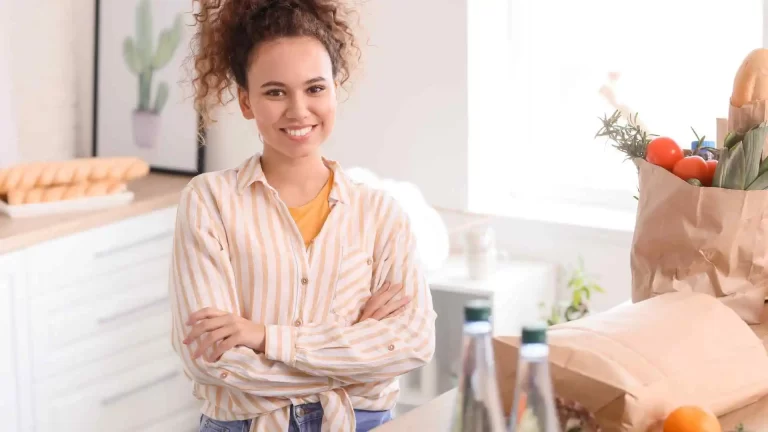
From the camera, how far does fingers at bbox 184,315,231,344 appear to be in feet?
4.81

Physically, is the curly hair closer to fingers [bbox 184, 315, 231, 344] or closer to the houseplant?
fingers [bbox 184, 315, 231, 344]

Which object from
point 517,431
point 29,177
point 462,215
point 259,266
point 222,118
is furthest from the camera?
point 222,118

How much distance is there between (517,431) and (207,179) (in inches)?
31.5

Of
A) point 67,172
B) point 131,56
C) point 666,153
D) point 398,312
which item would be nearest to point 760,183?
point 666,153

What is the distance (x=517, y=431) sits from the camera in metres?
0.93

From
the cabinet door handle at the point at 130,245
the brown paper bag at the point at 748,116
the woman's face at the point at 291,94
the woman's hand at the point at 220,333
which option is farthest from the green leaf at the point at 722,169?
the cabinet door handle at the point at 130,245

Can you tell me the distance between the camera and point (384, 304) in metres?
1.57

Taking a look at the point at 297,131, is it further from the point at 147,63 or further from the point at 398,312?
the point at 147,63

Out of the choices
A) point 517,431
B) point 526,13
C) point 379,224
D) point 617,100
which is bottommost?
point 517,431

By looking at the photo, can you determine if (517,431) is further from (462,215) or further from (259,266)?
(462,215)

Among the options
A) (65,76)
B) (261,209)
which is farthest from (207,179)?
(65,76)

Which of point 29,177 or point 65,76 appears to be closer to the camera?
point 29,177

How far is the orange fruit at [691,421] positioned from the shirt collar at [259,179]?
68 cm

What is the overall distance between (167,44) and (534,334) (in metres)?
2.62
